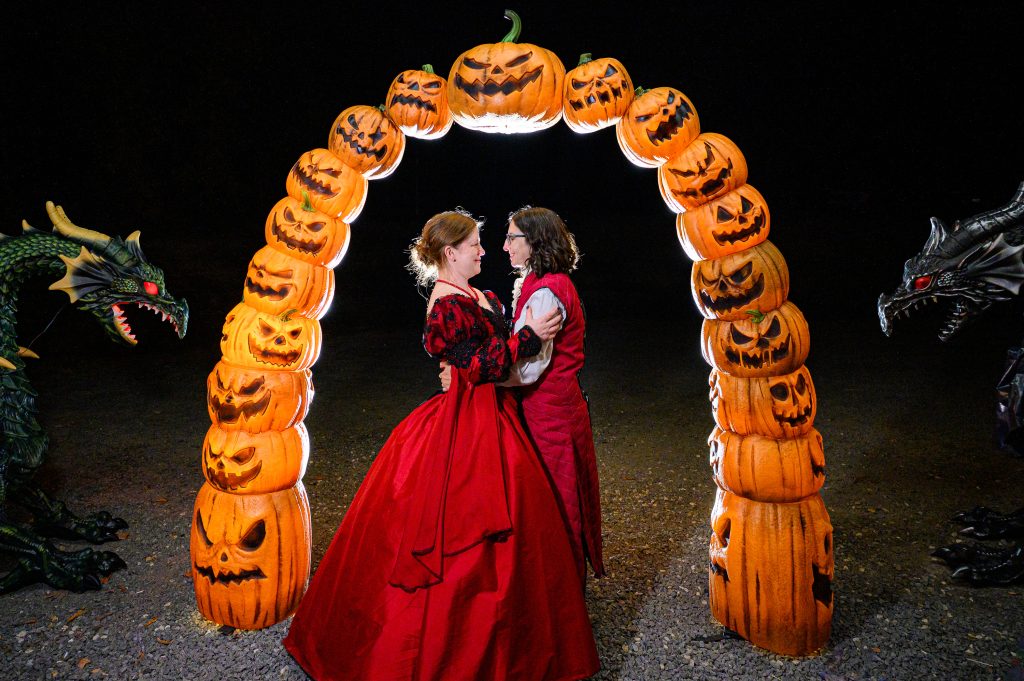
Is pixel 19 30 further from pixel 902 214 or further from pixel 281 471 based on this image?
pixel 902 214

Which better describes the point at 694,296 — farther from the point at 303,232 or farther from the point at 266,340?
the point at 266,340

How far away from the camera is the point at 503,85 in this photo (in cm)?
227

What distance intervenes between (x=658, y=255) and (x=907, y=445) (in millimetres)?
4829

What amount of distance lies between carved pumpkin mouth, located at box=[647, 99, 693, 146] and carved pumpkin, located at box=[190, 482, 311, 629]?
5.99ft

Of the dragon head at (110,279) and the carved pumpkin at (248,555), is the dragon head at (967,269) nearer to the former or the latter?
the carved pumpkin at (248,555)

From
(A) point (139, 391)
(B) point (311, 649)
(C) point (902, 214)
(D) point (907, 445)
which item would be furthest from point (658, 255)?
(B) point (311, 649)

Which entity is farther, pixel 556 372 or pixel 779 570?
pixel 779 570

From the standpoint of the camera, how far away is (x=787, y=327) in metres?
2.28

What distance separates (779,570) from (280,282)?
199 centimetres

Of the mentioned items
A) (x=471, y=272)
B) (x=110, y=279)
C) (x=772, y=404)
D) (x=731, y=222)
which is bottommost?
(x=772, y=404)

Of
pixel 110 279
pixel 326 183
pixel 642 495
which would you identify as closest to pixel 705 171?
pixel 326 183

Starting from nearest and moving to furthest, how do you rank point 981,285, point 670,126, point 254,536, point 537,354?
point 537,354
point 670,126
point 254,536
point 981,285

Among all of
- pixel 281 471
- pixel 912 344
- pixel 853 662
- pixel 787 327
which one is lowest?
pixel 912 344

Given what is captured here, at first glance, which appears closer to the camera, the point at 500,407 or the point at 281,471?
the point at 500,407
